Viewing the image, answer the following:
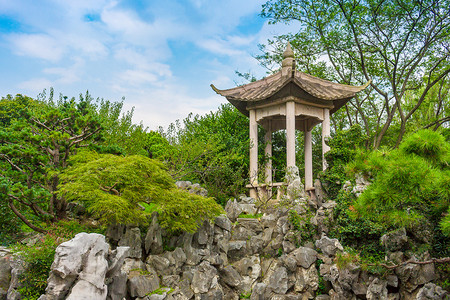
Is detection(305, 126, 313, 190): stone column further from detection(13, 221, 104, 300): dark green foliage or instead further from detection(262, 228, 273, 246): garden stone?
detection(13, 221, 104, 300): dark green foliage

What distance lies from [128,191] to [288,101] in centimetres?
686

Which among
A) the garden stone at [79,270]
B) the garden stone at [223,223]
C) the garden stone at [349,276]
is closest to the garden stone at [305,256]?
the garden stone at [349,276]

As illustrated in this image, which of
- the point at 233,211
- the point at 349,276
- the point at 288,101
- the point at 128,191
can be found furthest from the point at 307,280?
the point at 288,101

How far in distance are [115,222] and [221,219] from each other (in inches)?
130

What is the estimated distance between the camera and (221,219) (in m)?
10.4

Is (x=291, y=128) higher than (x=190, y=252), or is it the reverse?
(x=291, y=128)

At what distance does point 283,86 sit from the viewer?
1203 cm

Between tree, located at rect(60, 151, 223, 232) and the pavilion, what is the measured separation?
458 centimetres

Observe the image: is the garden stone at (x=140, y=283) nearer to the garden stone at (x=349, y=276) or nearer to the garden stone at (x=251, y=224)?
the garden stone at (x=251, y=224)

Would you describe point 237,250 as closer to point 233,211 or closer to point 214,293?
point 233,211

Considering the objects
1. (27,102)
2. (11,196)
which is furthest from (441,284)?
(27,102)

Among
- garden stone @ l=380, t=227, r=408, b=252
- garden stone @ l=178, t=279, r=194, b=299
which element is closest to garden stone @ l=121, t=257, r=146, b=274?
garden stone @ l=178, t=279, r=194, b=299

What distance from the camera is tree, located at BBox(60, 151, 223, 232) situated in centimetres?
744

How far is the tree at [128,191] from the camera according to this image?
293 inches
